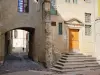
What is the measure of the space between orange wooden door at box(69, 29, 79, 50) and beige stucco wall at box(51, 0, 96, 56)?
317 millimetres

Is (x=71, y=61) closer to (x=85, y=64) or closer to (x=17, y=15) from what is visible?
(x=85, y=64)

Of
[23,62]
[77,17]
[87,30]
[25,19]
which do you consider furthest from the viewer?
[23,62]

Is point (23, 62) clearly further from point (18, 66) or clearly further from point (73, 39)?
point (73, 39)

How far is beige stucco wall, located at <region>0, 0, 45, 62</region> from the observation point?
1875 cm

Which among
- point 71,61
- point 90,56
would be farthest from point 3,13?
point 90,56

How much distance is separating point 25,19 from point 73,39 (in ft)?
16.1

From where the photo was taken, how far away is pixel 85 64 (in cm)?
1686

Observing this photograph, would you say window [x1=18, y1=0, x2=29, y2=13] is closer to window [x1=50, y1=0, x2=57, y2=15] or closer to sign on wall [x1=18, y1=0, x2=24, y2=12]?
sign on wall [x1=18, y1=0, x2=24, y2=12]

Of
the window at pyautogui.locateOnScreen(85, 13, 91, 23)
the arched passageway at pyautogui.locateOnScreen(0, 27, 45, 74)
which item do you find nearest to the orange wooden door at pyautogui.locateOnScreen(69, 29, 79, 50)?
the window at pyautogui.locateOnScreen(85, 13, 91, 23)

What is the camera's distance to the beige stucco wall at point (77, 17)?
17656 mm

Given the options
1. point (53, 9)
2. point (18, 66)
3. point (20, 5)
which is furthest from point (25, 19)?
point (18, 66)

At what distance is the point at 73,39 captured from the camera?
60.2 feet

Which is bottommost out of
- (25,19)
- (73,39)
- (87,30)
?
(73,39)

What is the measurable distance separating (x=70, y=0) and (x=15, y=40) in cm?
3171
